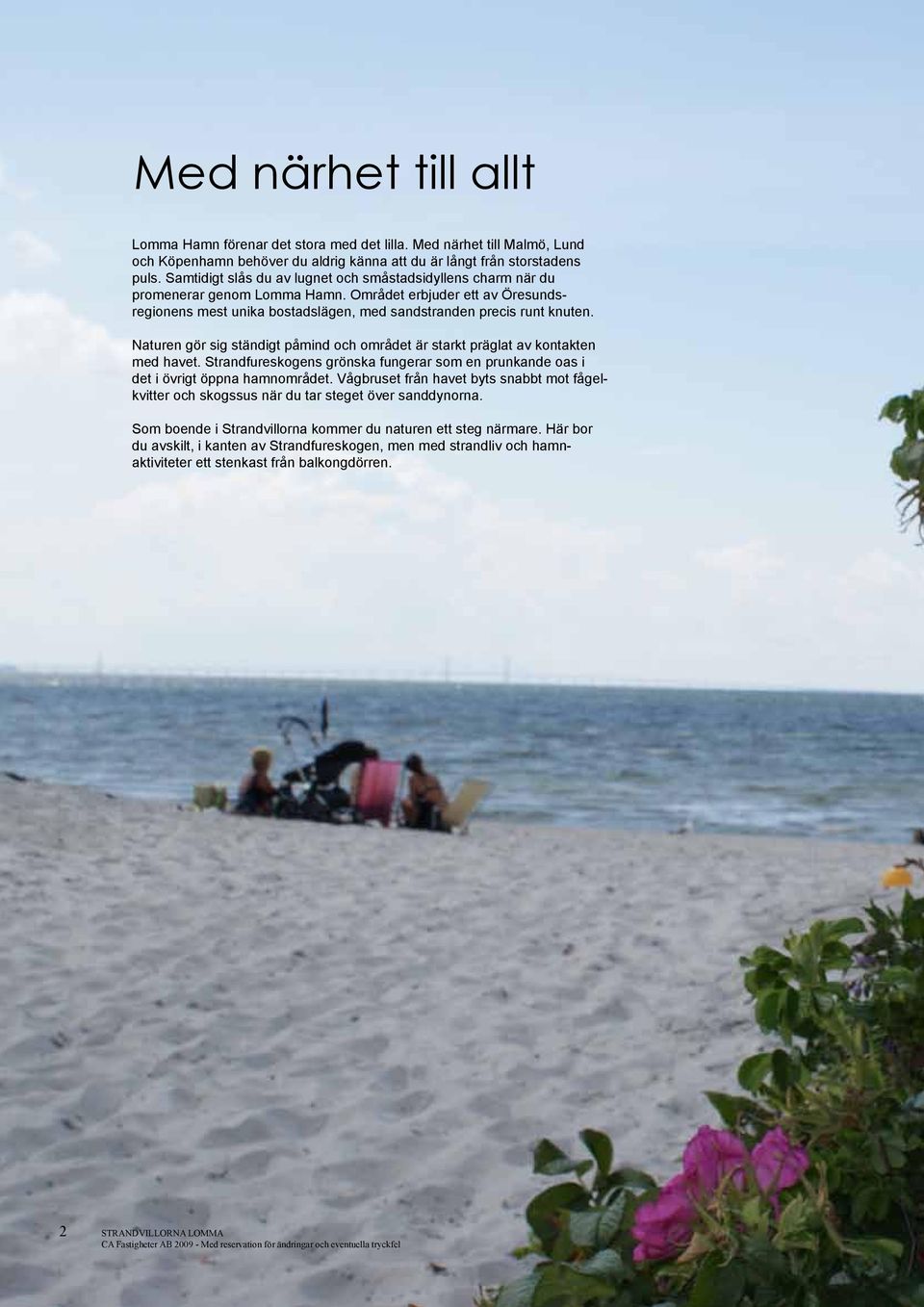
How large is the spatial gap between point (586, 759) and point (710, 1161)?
34290mm

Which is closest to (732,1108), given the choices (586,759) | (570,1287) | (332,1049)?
(570,1287)

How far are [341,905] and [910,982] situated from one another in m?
6.07

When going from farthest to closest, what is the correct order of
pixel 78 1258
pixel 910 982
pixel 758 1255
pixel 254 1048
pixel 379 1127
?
pixel 254 1048, pixel 379 1127, pixel 78 1258, pixel 910 982, pixel 758 1255

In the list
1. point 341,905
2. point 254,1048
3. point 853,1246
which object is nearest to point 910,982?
point 853,1246

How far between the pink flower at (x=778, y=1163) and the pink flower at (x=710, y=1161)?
18 millimetres

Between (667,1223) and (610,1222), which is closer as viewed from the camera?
(667,1223)

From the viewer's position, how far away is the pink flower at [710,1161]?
52.2 inches

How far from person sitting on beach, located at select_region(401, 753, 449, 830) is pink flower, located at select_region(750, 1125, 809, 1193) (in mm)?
12216

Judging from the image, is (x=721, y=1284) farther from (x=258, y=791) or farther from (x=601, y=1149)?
(x=258, y=791)

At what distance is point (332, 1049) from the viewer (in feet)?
16.5

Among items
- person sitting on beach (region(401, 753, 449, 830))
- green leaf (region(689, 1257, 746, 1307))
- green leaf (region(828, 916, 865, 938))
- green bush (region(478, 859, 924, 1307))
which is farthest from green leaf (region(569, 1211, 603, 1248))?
person sitting on beach (region(401, 753, 449, 830))

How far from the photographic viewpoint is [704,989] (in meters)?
5.88

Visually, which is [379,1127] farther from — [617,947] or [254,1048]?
[617,947]

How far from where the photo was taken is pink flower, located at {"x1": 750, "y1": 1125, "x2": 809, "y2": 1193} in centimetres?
132
